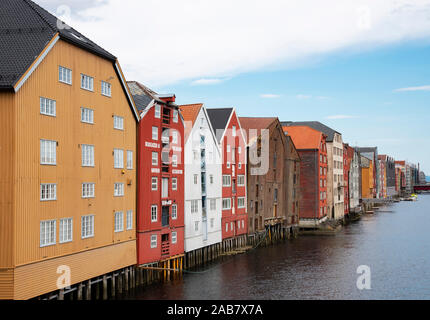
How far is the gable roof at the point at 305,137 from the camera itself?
9494 cm

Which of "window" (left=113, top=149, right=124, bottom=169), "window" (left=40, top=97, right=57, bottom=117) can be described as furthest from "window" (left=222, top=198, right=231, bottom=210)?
"window" (left=40, top=97, right=57, bottom=117)

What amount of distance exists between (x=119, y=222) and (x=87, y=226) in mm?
4794

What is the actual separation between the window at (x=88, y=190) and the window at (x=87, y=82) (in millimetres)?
7105

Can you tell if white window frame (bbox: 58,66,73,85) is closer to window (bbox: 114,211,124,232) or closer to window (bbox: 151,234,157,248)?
window (bbox: 114,211,124,232)

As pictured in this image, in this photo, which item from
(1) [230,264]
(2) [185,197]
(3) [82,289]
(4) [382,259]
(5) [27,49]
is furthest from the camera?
(4) [382,259]

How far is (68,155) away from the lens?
33.1m

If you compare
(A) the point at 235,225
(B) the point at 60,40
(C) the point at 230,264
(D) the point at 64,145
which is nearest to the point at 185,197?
(C) the point at 230,264

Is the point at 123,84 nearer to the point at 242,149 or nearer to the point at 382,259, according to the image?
the point at 242,149

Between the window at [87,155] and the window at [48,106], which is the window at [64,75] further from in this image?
the window at [87,155]

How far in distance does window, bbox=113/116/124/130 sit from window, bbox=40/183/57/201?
932 cm

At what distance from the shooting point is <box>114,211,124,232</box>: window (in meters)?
39.4

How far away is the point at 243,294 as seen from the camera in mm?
41719

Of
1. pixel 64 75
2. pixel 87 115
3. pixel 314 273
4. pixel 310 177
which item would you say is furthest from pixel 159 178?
pixel 310 177
